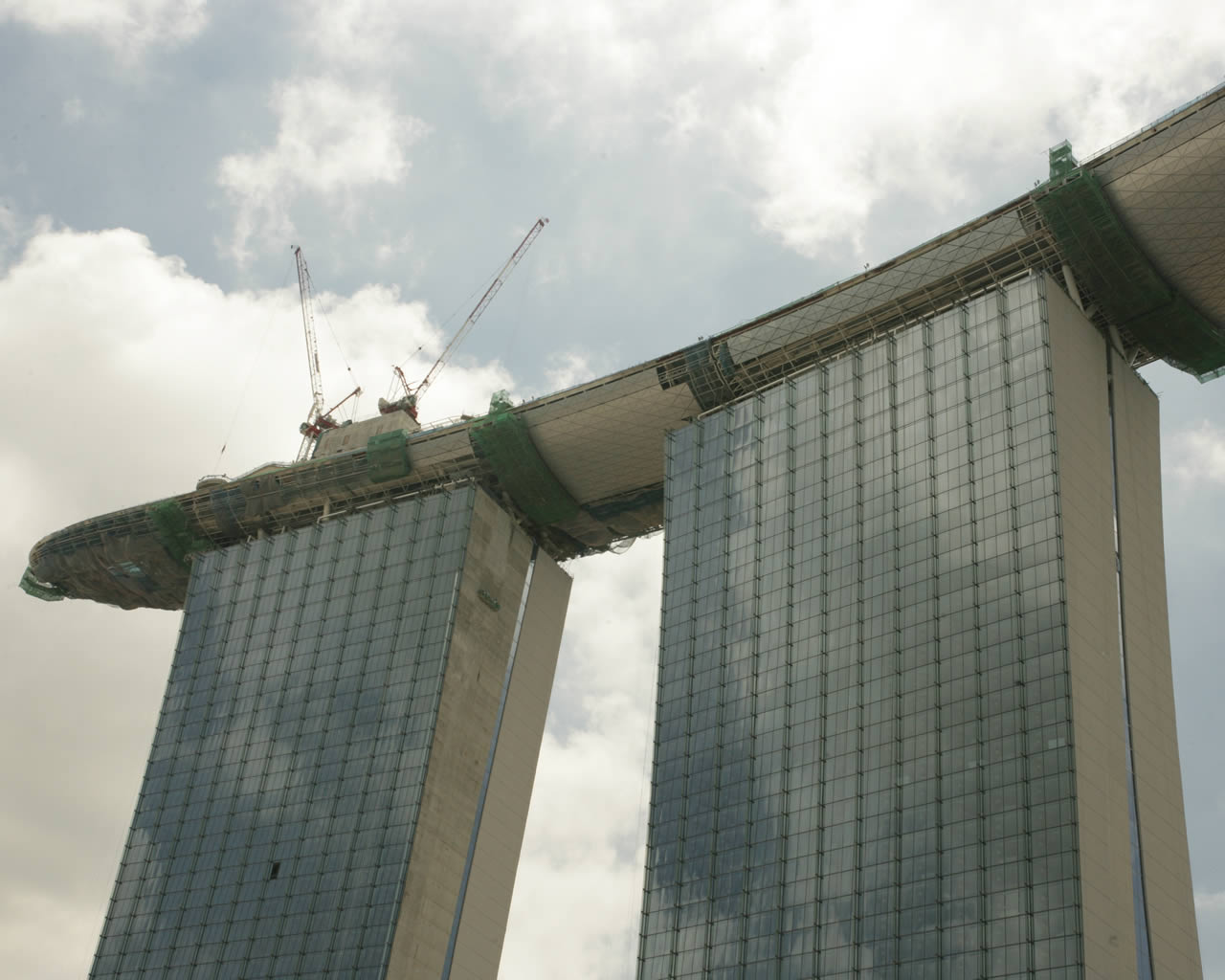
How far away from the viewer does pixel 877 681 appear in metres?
91.8

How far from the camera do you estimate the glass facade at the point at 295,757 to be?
383ft

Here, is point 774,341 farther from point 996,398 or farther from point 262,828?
point 262,828

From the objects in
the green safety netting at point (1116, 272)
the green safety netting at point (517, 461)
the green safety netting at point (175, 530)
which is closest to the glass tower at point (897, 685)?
the green safety netting at point (1116, 272)

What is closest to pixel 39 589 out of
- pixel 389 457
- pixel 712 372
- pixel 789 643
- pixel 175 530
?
pixel 175 530

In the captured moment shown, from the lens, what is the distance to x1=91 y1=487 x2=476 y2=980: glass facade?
116812 mm

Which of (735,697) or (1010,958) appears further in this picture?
(735,697)

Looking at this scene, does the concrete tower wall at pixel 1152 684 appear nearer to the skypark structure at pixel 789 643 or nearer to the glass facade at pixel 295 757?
the skypark structure at pixel 789 643

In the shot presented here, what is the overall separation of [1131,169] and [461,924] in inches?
2965

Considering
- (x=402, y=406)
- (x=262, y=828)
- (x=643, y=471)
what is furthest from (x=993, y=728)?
(x=402, y=406)

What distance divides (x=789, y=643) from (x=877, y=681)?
8785mm

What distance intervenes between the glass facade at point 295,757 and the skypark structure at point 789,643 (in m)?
0.34

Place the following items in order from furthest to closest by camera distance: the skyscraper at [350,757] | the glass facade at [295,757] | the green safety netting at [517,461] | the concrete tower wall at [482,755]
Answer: the green safety netting at [517,461], the glass facade at [295,757], the skyscraper at [350,757], the concrete tower wall at [482,755]

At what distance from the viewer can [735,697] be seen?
10025 centimetres

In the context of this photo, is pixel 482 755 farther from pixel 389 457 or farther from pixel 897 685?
pixel 897 685
